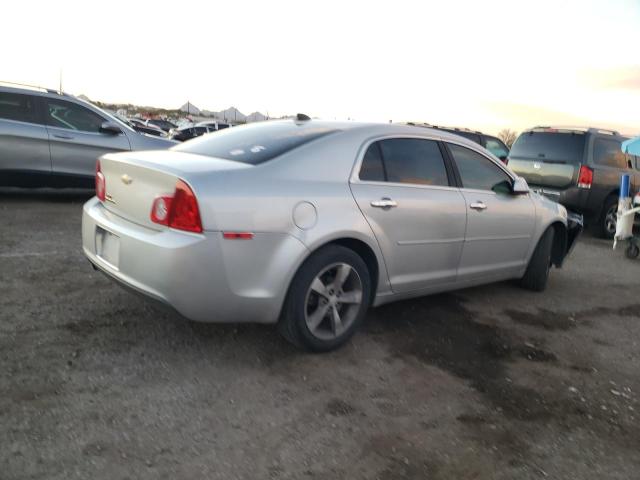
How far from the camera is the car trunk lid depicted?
3236mm

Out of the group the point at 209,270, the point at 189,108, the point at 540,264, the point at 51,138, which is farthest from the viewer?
the point at 189,108

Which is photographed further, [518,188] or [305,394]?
[518,188]

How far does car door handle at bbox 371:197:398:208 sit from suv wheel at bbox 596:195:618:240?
22.9ft

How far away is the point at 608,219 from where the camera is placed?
9656 mm

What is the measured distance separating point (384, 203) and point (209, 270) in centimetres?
136

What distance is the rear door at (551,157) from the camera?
907cm

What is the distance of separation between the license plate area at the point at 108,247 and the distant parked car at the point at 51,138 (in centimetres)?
521

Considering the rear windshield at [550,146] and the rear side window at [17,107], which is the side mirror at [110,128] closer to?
the rear side window at [17,107]

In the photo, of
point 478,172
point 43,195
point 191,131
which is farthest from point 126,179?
point 191,131

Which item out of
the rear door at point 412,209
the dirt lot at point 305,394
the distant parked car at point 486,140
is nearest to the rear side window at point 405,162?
the rear door at point 412,209

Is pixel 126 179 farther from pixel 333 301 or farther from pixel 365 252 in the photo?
pixel 365 252

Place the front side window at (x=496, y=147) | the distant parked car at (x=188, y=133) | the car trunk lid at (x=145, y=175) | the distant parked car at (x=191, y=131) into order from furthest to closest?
the distant parked car at (x=191, y=131) → the distant parked car at (x=188, y=133) → the front side window at (x=496, y=147) → the car trunk lid at (x=145, y=175)

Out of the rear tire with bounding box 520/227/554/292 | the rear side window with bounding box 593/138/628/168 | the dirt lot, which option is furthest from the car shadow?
the rear side window with bounding box 593/138/628/168

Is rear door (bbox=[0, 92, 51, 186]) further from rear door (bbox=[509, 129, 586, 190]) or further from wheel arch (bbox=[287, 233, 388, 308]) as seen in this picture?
rear door (bbox=[509, 129, 586, 190])
